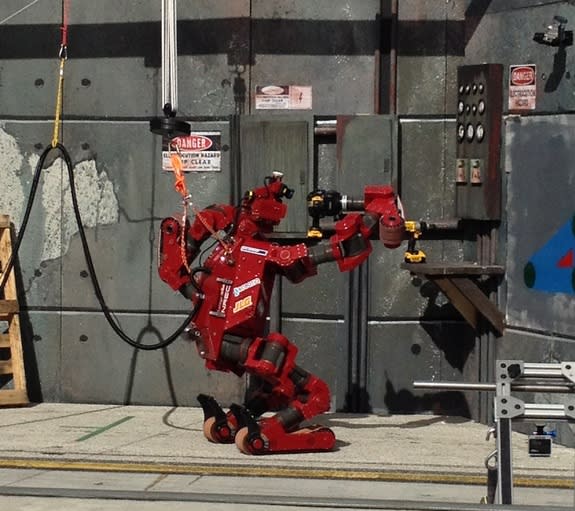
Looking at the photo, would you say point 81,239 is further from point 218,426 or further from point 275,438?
point 275,438

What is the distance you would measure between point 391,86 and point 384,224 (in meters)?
2.22

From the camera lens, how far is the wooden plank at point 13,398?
493 inches

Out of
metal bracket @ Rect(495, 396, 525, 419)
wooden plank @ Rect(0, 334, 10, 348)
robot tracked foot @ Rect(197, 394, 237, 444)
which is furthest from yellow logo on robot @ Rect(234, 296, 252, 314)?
metal bracket @ Rect(495, 396, 525, 419)

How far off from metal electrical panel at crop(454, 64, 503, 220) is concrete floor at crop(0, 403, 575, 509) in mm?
1778

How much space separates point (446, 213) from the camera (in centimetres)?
1229

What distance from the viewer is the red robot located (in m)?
10.6

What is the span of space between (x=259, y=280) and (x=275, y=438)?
1.12 metres

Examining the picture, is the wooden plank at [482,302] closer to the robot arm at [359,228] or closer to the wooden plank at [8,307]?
the robot arm at [359,228]

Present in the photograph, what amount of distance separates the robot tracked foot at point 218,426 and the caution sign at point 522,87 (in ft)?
10.5

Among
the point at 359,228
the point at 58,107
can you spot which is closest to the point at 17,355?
the point at 58,107

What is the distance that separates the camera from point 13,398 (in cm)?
1255

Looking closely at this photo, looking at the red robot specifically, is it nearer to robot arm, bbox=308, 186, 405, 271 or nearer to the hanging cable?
robot arm, bbox=308, 186, 405, 271

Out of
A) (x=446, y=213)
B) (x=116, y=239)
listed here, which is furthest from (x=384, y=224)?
(x=116, y=239)

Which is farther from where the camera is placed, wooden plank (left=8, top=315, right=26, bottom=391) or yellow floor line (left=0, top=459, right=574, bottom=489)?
wooden plank (left=8, top=315, right=26, bottom=391)
